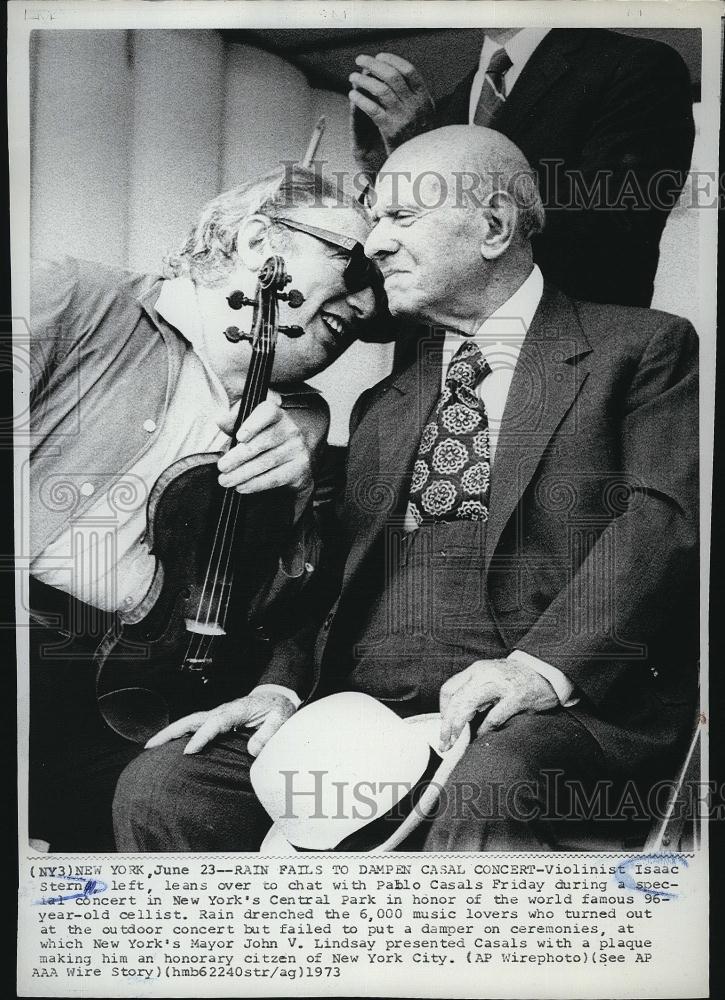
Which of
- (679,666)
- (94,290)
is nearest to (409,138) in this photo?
(94,290)

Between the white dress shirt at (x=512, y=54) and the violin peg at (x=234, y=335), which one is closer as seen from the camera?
the violin peg at (x=234, y=335)

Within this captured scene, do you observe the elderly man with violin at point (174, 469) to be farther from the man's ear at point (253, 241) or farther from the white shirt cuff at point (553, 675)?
the white shirt cuff at point (553, 675)

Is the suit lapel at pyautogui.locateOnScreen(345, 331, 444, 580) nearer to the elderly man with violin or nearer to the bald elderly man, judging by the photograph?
the bald elderly man

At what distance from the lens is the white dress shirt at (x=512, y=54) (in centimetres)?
323

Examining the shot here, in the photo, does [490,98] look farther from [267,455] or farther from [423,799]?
[423,799]

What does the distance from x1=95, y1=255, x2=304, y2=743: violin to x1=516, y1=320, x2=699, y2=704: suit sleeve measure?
0.91 m

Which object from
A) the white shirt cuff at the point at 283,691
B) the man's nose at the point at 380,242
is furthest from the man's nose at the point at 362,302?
the white shirt cuff at the point at 283,691

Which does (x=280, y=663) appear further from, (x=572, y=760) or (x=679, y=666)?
(x=679, y=666)

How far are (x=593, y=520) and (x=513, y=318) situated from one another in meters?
0.71

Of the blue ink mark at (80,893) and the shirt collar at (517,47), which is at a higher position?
the shirt collar at (517,47)

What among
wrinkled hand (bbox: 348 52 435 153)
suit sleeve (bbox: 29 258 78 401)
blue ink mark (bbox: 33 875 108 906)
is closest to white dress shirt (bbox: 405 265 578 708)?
wrinkled hand (bbox: 348 52 435 153)

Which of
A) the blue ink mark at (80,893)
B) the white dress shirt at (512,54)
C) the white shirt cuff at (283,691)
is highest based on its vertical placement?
the white dress shirt at (512,54)

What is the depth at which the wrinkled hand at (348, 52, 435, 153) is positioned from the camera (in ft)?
10.6

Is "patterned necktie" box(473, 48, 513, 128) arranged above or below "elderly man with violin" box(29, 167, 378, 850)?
above
